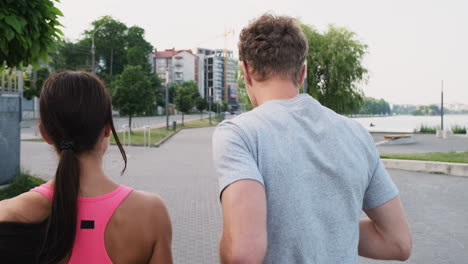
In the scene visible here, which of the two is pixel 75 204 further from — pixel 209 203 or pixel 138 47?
pixel 138 47

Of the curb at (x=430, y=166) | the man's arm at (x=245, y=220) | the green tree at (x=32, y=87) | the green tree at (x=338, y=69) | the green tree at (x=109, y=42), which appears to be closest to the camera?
the man's arm at (x=245, y=220)

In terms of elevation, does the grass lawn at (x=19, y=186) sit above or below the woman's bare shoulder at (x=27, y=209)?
below

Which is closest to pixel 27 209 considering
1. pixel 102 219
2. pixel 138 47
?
pixel 102 219

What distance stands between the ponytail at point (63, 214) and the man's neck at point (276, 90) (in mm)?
647

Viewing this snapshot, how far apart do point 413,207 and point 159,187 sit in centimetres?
544

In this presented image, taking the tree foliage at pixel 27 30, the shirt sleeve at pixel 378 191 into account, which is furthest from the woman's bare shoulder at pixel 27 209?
the tree foliage at pixel 27 30

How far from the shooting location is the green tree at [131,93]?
114ft

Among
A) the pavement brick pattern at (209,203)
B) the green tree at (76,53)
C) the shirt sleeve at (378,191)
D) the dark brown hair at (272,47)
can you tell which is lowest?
the pavement brick pattern at (209,203)

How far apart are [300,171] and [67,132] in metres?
0.76

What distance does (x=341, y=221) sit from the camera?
5.05 ft

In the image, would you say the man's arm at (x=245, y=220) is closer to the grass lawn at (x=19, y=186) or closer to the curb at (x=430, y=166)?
the grass lawn at (x=19, y=186)

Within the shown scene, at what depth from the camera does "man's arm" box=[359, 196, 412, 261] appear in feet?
5.56

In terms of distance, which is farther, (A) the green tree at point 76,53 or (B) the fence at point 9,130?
(A) the green tree at point 76,53

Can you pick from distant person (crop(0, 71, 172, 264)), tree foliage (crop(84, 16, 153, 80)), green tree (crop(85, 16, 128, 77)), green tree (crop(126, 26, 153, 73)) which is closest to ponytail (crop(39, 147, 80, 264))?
distant person (crop(0, 71, 172, 264))
